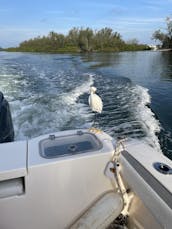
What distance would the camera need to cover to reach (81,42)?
1101 inches

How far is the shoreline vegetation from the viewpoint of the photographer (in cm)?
2794

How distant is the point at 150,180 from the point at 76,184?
1.21ft

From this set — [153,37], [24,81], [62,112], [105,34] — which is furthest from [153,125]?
[153,37]

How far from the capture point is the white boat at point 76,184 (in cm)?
104

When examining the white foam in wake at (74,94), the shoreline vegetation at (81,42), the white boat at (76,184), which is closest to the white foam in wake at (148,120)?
the white foam in wake at (74,94)

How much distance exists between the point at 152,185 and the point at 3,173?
1.96ft

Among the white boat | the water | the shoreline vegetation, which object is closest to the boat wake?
the water

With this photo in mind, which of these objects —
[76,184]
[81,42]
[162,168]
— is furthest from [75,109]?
[81,42]

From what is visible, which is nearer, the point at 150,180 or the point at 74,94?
the point at 150,180

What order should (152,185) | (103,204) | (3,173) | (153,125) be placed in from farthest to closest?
1. (153,125)
2. (103,204)
3. (3,173)
4. (152,185)

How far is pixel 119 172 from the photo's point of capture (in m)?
1.13

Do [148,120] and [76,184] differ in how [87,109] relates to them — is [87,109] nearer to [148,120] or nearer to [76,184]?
[148,120]

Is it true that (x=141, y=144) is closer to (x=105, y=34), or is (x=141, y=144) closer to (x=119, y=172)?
(x=119, y=172)

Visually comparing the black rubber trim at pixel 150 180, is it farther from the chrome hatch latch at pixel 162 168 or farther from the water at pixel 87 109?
the water at pixel 87 109
